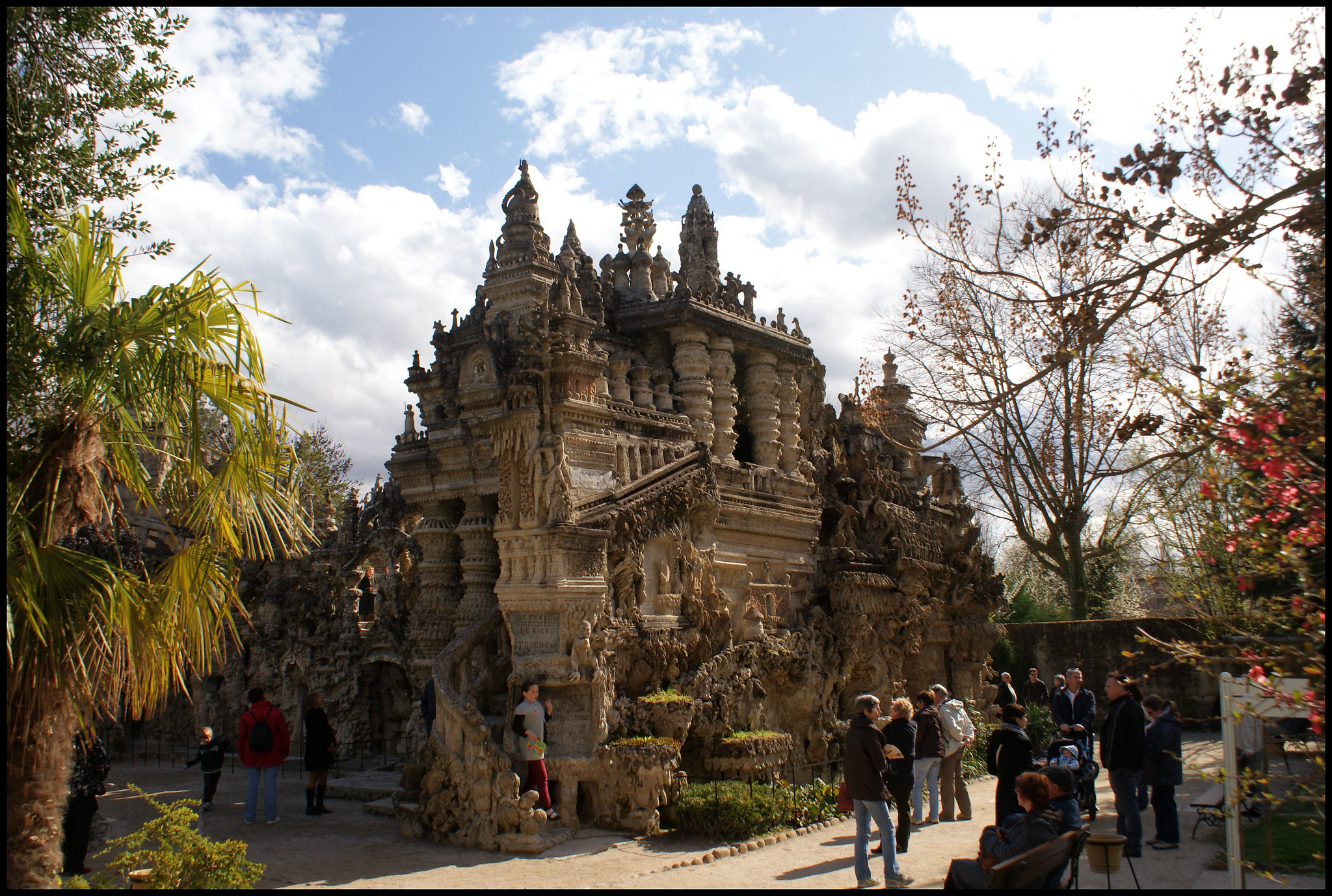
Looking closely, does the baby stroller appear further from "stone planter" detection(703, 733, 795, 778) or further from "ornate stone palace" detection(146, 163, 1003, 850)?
"ornate stone palace" detection(146, 163, 1003, 850)

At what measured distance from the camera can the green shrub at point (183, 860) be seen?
21.6 ft

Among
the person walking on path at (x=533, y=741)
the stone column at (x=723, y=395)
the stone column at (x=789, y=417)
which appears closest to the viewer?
the person walking on path at (x=533, y=741)

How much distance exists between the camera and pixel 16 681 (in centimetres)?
584

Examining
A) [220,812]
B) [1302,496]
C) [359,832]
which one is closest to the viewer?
[1302,496]

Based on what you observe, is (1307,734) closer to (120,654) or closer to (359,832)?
(359,832)

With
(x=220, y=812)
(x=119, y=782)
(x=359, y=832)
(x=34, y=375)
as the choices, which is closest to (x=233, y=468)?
(x=34, y=375)

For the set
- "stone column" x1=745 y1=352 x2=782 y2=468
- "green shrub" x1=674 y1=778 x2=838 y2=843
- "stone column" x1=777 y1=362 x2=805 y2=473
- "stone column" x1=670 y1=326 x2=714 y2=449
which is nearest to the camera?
"green shrub" x1=674 y1=778 x2=838 y2=843

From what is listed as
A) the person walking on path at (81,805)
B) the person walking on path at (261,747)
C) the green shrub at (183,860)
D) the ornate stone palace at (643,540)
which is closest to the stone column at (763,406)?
the ornate stone palace at (643,540)

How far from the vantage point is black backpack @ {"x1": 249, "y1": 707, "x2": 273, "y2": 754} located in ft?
36.7

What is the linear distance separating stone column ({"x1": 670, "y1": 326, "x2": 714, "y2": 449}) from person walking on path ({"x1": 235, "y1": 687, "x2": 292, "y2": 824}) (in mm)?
6796

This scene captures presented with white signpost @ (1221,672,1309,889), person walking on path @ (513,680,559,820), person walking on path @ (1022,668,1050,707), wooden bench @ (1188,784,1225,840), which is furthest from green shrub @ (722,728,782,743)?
person walking on path @ (1022,668,1050,707)

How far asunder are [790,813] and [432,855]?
4234 millimetres

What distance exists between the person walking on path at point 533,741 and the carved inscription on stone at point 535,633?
563 mm

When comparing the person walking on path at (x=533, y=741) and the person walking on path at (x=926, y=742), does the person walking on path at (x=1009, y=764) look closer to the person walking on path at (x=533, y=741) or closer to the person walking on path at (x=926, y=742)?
the person walking on path at (x=926, y=742)
